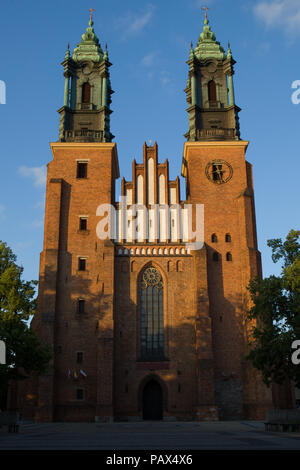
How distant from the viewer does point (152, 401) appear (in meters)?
36.2

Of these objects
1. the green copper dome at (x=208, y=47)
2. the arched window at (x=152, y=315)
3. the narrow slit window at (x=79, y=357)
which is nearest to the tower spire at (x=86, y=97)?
the green copper dome at (x=208, y=47)

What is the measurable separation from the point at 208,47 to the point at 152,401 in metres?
32.9

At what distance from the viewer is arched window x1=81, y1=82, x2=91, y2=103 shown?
44844mm

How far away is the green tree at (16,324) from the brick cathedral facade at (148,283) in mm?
9195

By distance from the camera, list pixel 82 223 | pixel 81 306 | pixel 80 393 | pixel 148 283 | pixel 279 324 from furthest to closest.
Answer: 1. pixel 82 223
2. pixel 148 283
3. pixel 81 306
4. pixel 80 393
5. pixel 279 324

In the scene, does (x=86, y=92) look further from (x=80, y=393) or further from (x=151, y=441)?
(x=151, y=441)

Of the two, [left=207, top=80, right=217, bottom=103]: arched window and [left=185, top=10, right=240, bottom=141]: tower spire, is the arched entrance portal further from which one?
[left=207, top=80, right=217, bottom=103]: arched window

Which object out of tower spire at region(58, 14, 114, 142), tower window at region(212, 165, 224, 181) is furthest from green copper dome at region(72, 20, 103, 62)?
tower window at region(212, 165, 224, 181)

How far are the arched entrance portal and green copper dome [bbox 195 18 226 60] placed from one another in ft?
98.5

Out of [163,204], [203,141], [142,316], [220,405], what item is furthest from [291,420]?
[203,141]

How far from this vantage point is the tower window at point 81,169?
41.8m

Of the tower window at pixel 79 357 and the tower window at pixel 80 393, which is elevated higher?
the tower window at pixel 79 357

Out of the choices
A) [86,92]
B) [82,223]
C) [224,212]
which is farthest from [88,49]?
[224,212]

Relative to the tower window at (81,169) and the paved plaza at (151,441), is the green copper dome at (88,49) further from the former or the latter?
the paved plaza at (151,441)
